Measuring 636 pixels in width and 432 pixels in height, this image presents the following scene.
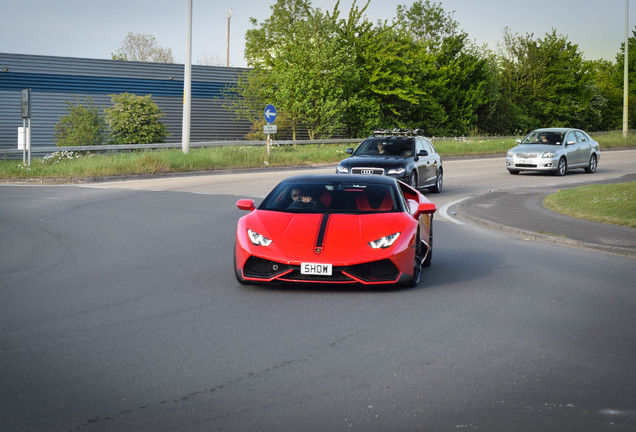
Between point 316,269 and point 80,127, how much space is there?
35.6 m

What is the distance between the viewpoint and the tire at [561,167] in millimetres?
29758

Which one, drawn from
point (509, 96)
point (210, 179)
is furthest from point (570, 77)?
point (210, 179)

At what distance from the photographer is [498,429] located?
4.58 metres

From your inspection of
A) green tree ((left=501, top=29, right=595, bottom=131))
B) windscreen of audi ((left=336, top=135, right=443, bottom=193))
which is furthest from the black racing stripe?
green tree ((left=501, top=29, right=595, bottom=131))

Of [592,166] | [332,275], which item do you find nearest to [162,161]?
A: [592,166]

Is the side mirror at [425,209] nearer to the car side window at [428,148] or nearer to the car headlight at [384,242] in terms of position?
the car headlight at [384,242]

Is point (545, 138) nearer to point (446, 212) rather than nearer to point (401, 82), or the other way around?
point (446, 212)

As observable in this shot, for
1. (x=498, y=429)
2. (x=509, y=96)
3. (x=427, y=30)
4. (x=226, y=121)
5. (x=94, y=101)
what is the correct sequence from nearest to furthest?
(x=498, y=429) → (x=94, y=101) → (x=226, y=121) → (x=509, y=96) → (x=427, y=30)

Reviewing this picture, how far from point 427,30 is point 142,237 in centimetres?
8419

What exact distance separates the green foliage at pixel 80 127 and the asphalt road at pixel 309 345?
30.4 metres

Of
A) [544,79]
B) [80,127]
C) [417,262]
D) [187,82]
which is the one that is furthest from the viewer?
[544,79]

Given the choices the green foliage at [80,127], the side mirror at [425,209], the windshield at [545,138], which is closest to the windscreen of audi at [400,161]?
the windshield at [545,138]

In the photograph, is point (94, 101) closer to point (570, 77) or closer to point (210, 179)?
point (210, 179)

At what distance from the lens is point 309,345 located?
21.3 ft
